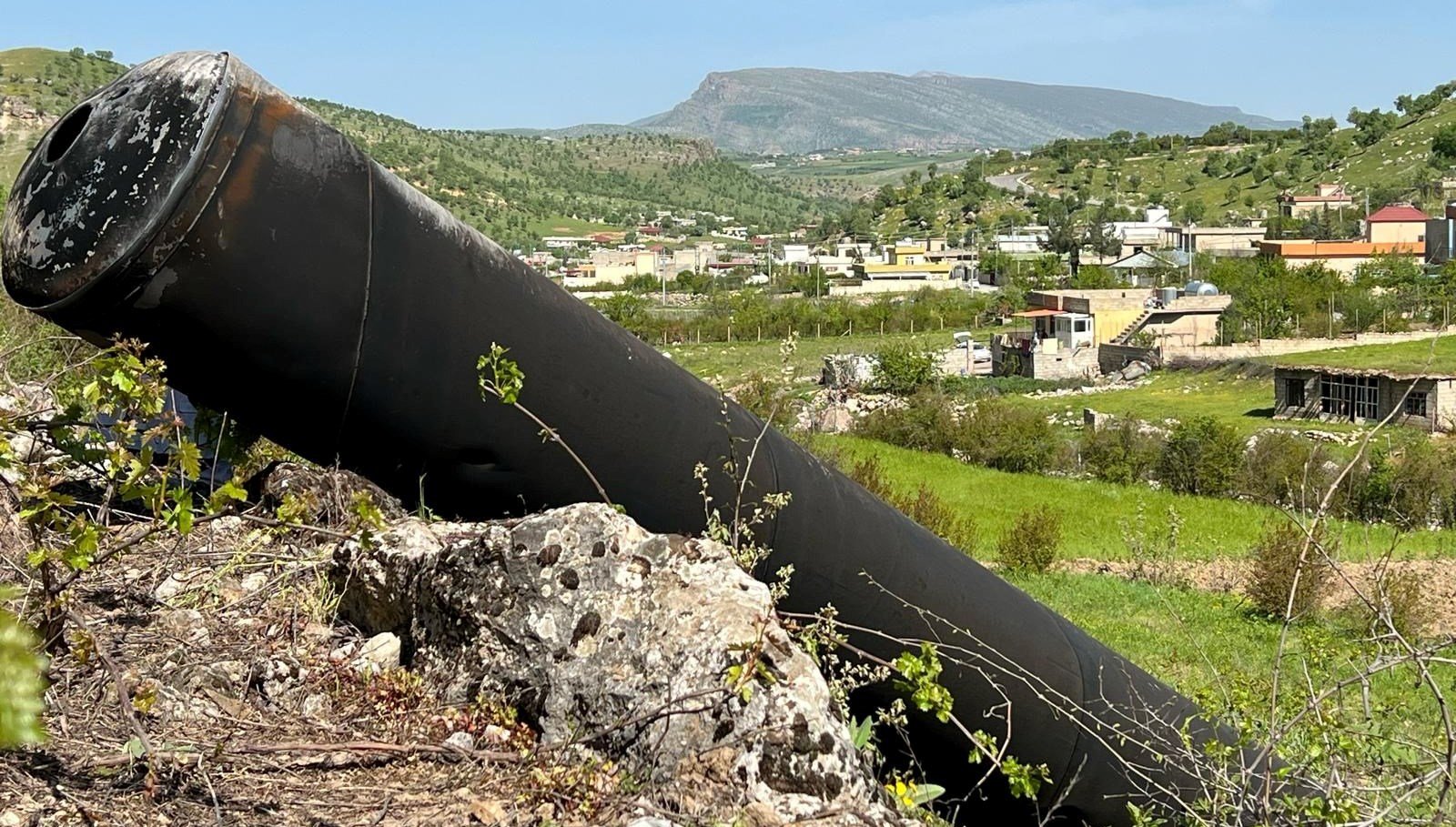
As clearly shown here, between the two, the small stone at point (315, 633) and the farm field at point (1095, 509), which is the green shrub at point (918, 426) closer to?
the farm field at point (1095, 509)

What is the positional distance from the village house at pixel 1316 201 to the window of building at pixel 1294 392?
2652 inches

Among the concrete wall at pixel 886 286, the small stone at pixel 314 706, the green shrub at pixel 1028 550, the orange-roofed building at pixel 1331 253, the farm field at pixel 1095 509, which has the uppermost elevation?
the small stone at pixel 314 706

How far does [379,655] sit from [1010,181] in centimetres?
16573

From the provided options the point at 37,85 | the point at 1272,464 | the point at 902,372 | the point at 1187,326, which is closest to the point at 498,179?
the point at 37,85

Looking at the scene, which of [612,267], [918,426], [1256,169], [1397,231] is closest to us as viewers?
[918,426]

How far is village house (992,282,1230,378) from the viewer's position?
2267 inches

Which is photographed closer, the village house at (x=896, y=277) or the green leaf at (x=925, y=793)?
the green leaf at (x=925, y=793)

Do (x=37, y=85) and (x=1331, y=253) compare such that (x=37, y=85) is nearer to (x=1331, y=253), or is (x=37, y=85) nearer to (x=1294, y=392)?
(x=1331, y=253)

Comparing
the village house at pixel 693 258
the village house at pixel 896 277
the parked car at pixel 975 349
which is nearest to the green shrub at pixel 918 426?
the parked car at pixel 975 349

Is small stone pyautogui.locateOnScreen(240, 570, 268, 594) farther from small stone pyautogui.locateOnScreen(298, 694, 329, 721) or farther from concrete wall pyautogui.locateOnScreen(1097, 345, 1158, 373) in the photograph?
concrete wall pyautogui.locateOnScreen(1097, 345, 1158, 373)

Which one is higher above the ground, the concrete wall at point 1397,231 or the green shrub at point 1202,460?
the concrete wall at point 1397,231

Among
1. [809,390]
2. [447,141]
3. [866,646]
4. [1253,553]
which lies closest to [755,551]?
[866,646]

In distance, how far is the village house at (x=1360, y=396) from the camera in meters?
36.8

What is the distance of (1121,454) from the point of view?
113 feet
